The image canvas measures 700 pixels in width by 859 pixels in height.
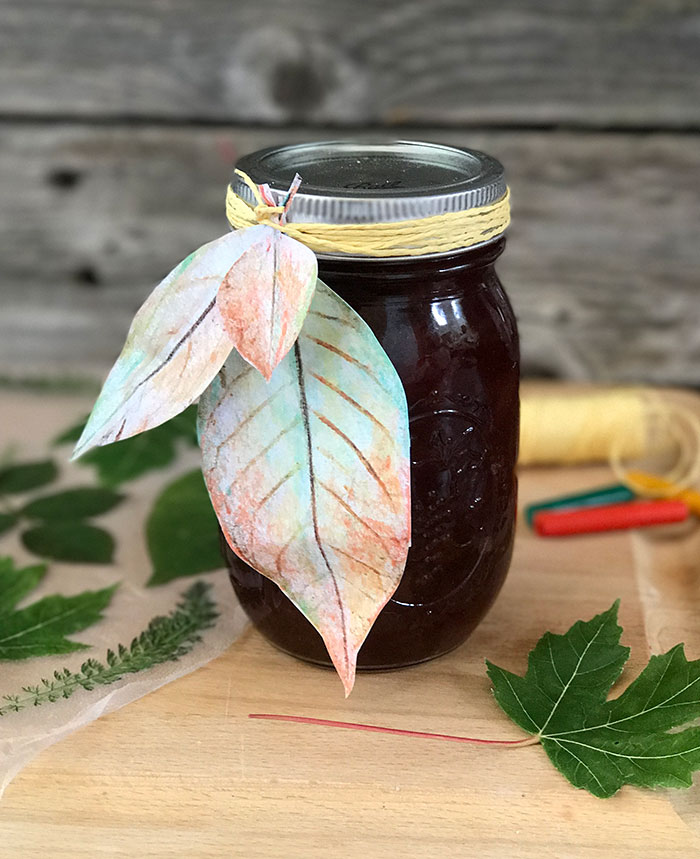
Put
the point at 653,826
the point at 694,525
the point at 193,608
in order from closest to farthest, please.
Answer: the point at 653,826
the point at 193,608
the point at 694,525

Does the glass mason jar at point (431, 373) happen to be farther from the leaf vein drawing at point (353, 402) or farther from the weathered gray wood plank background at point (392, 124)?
the weathered gray wood plank background at point (392, 124)

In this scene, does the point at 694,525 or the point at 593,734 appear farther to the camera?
the point at 694,525

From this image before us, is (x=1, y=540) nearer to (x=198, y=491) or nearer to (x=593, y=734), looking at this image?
(x=198, y=491)

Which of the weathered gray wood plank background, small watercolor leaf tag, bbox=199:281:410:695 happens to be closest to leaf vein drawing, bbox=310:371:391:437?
small watercolor leaf tag, bbox=199:281:410:695

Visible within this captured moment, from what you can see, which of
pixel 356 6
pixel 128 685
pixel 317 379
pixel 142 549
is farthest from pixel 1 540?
pixel 356 6

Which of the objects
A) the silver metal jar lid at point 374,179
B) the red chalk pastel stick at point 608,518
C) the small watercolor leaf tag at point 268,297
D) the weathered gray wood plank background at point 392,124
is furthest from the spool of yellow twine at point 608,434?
the small watercolor leaf tag at point 268,297

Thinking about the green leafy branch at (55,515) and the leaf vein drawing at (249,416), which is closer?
the leaf vein drawing at (249,416)

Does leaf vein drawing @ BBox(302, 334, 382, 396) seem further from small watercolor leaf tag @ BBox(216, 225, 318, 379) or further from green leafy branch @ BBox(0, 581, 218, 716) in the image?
green leafy branch @ BBox(0, 581, 218, 716)
